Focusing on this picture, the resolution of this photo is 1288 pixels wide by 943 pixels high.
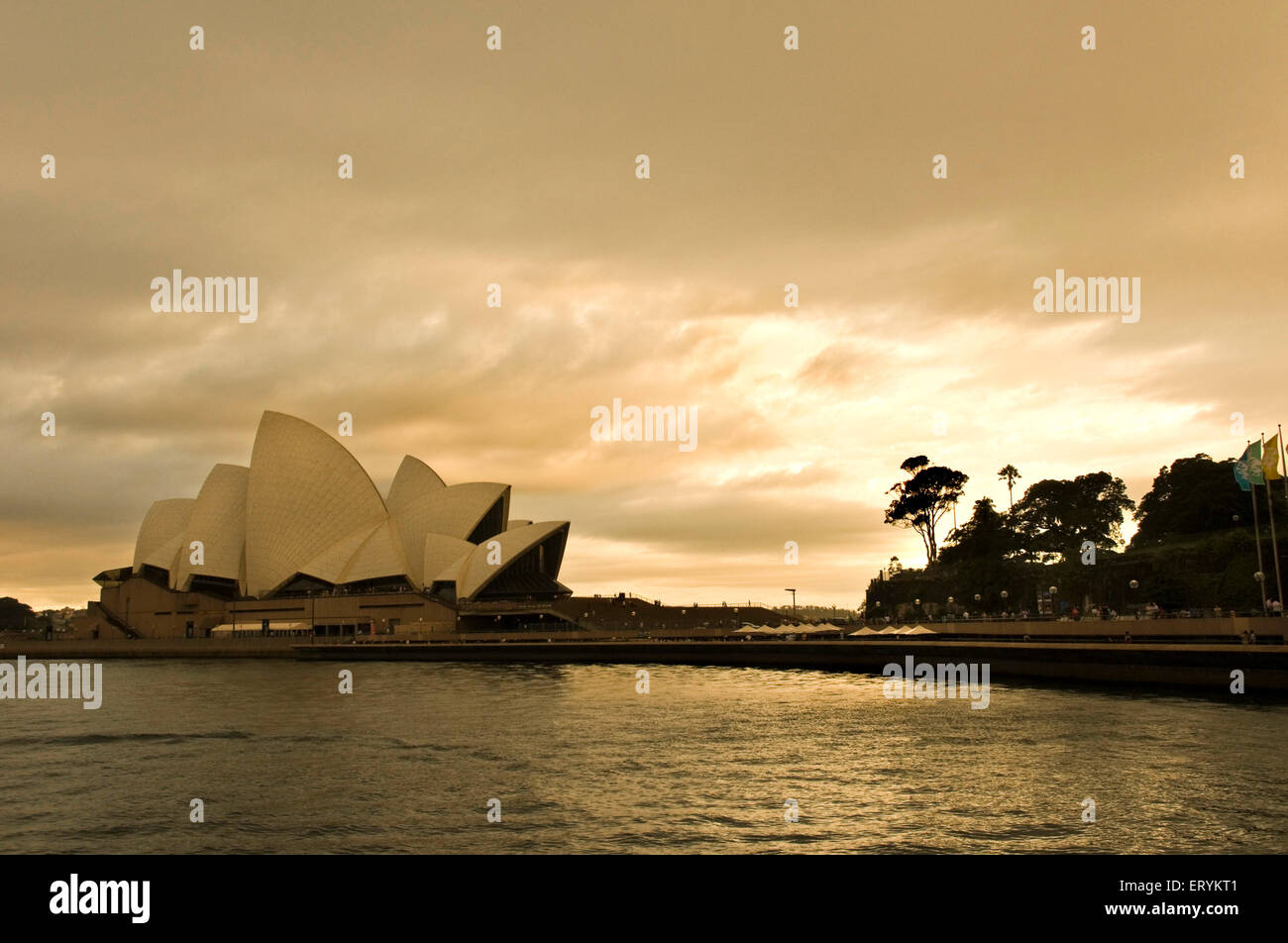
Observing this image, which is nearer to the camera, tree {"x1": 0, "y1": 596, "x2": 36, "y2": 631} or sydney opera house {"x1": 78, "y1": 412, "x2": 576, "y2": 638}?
sydney opera house {"x1": 78, "y1": 412, "x2": 576, "y2": 638}

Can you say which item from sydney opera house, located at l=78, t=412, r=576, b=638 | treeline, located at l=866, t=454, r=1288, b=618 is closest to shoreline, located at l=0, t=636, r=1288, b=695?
sydney opera house, located at l=78, t=412, r=576, b=638

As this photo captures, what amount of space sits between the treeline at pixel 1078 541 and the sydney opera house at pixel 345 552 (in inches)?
1464

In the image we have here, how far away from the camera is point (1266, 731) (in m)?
23.9

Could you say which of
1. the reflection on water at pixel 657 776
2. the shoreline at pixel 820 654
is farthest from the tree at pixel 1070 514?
A: the reflection on water at pixel 657 776

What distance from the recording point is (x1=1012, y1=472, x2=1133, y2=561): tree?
90375 millimetres

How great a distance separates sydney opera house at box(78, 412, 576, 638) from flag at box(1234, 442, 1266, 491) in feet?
217

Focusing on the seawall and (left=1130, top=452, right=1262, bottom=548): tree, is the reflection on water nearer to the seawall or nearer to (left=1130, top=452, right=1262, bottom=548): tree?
the seawall

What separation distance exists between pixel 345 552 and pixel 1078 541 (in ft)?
229

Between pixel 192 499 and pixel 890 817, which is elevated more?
Answer: pixel 192 499

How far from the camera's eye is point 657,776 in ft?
65.7

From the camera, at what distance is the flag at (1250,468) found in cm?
3606
